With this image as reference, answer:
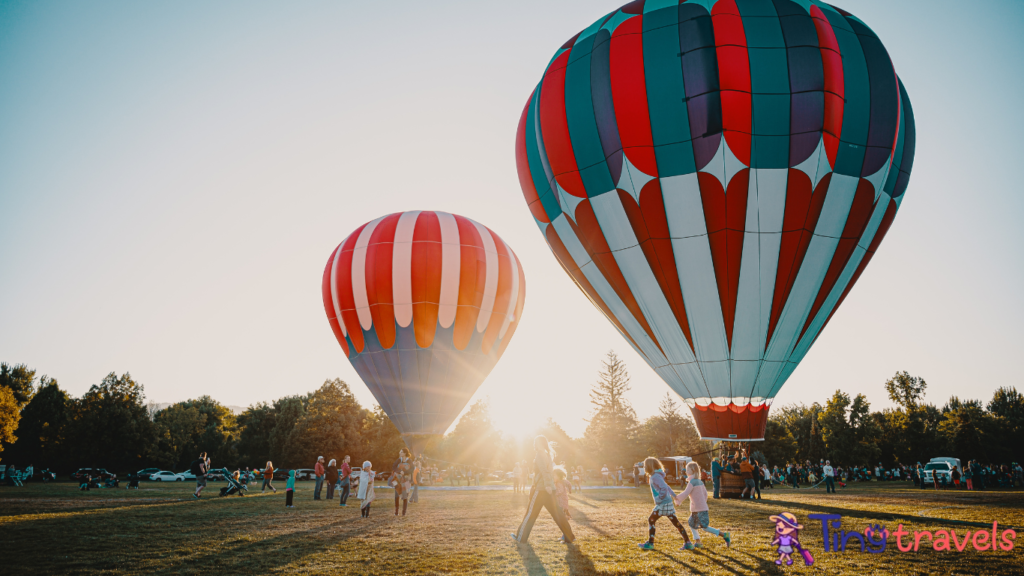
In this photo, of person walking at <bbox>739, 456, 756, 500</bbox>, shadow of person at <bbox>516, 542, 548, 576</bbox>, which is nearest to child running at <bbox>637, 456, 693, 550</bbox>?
shadow of person at <bbox>516, 542, 548, 576</bbox>

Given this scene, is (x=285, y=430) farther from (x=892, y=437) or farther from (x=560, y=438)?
(x=892, y=437)

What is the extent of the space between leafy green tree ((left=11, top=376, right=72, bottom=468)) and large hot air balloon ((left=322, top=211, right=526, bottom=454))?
1603 inches

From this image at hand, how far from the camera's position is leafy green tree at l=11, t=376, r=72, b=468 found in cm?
4512

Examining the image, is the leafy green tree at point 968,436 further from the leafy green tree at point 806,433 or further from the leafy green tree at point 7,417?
the leafy green tree at point 7,417

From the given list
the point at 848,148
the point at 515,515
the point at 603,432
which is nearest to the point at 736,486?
the point at 515,515

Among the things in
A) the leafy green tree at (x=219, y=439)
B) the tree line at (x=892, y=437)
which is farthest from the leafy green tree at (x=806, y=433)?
the leafy green tree at (x=219, y=439)

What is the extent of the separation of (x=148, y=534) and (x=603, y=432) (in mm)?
44967

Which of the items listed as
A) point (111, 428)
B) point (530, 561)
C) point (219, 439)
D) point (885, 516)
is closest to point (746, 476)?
point (885, 516)

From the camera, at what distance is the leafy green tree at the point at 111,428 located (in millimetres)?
43750

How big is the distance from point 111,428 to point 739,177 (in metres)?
52.6

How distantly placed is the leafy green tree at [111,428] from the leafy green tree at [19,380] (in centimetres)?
395

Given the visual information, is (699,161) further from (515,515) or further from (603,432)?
(603,432)

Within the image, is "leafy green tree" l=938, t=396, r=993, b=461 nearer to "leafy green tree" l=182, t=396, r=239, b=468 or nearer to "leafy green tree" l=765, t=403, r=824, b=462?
"leafy green tree" l=765, t=403, r=824, b=462

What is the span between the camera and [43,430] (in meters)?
46.2
